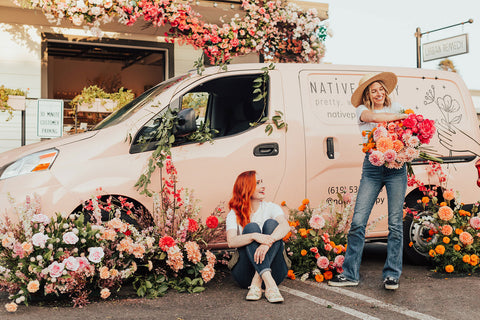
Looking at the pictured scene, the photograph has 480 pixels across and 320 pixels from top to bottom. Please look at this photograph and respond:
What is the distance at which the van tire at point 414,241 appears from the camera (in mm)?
6203

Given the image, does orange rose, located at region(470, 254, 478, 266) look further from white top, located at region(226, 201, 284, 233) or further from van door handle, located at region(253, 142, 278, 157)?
van door handle, located at region(253, 142, 278, 157)

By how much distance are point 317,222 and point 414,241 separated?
146cm

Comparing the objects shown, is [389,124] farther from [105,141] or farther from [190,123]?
[105,141]

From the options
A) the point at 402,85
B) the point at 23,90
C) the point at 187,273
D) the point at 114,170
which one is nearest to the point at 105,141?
the point at 114,170

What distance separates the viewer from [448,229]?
18.8ft

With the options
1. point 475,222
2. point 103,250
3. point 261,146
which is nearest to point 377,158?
point 261,146

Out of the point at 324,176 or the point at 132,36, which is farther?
the point at 132,36

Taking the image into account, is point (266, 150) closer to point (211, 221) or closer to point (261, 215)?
point (261, 215)

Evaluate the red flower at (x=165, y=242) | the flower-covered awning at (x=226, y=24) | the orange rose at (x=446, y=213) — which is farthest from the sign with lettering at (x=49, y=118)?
the orange rose at (x=446, y=213)

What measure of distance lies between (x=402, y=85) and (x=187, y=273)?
309 centimetres

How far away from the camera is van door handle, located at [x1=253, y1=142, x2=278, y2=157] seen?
18.4ft

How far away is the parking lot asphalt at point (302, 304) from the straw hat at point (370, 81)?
1739mm

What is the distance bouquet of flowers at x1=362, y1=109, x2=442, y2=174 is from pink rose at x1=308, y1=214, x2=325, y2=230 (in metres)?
0.81

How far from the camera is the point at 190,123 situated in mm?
5277
